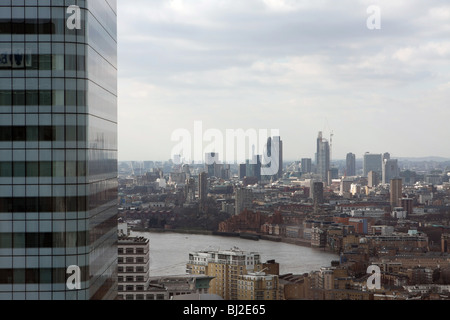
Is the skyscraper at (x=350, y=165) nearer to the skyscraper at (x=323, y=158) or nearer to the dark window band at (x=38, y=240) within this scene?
the skyscraper at (x=323, y=158)

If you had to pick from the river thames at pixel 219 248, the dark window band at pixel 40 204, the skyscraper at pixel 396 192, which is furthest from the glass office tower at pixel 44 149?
the skyscraper at pixel 396 192

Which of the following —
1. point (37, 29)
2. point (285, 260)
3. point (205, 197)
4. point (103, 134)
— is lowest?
point (285, 260)

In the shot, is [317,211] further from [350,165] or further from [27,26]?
[27,26]

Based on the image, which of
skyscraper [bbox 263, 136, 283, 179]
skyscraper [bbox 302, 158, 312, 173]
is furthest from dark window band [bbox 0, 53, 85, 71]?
skyscraper [bbox 302, 158, 312, 173]

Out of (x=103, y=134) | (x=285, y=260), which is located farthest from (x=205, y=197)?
(x=103, y=134)
